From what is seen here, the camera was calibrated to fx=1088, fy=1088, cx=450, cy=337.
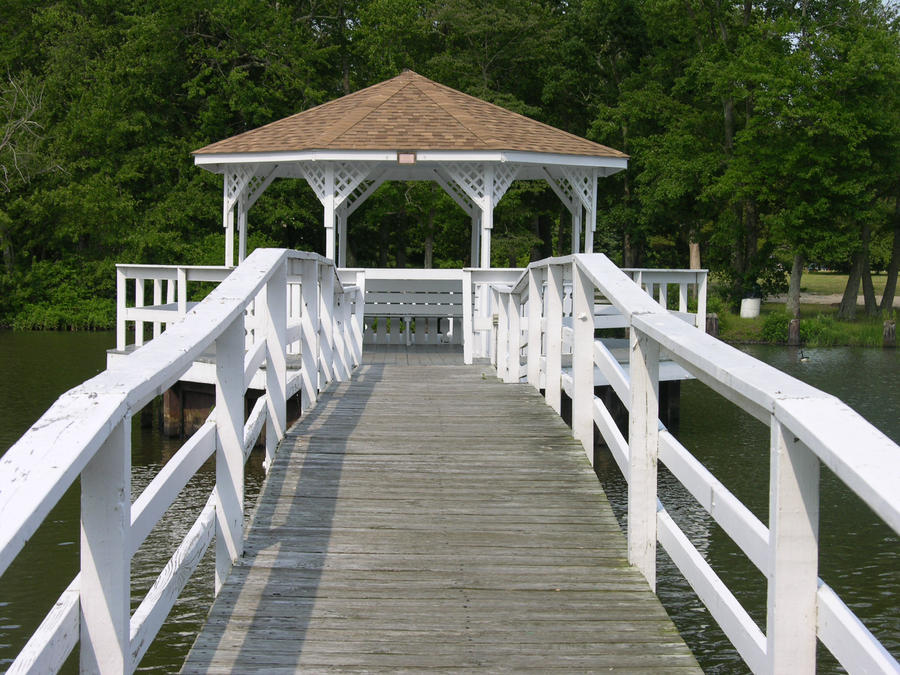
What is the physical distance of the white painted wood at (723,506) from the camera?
9.50 ft

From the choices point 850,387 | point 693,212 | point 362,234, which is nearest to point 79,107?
point 362,234

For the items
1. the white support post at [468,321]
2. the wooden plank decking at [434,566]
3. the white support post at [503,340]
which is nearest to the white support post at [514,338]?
the white support post at [503,340]

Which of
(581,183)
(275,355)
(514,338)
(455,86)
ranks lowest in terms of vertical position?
(514,338)

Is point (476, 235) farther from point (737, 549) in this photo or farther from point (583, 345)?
point (583, 345)

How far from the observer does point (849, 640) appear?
2.33 meters

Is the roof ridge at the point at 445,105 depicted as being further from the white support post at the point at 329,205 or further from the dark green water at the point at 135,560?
the dark green water at the point at 135,560

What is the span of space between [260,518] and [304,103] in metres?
32.2

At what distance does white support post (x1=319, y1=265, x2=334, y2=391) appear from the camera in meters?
8.14

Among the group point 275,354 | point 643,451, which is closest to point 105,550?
point 643,451

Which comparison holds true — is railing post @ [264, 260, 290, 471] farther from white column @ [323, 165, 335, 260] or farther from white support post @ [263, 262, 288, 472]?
white column @ [323, 165, 335, 260]

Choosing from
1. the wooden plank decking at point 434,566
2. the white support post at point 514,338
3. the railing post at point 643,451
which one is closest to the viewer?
the wooden plank decking at point 434,566

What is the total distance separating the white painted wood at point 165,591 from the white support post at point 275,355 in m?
1.52

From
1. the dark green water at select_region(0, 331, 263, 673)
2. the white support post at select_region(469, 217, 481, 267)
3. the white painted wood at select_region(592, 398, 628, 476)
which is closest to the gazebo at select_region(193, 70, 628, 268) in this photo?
the white support post at select_region(469, 217, 481, 267)

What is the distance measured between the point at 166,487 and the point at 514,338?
18.6 feet
